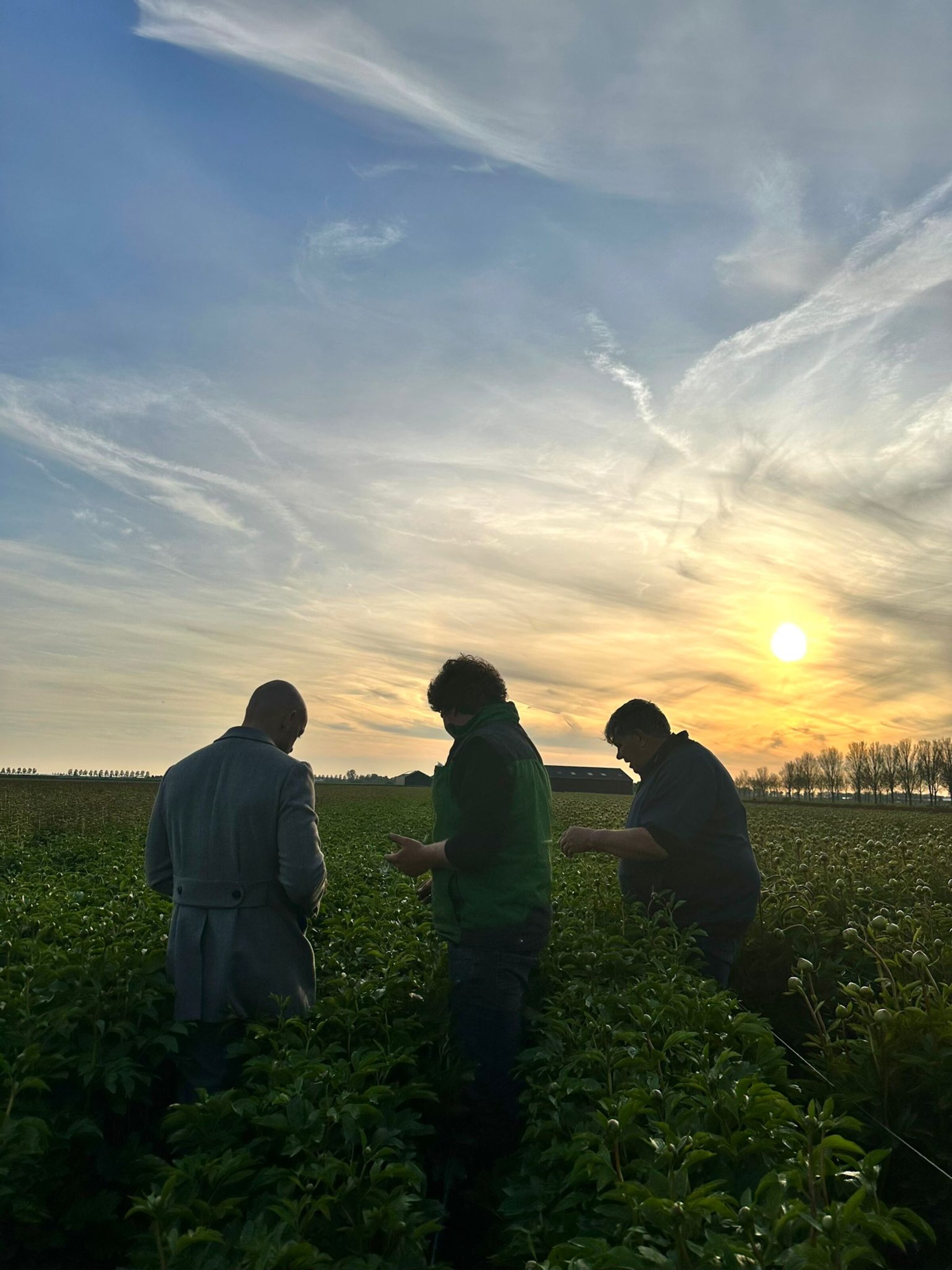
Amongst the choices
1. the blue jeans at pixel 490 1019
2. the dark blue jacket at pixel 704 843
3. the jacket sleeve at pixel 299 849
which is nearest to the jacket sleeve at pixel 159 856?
the jacket sleeve at pixel 299 849

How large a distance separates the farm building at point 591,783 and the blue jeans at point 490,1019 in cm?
7380

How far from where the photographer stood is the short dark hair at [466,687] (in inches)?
191

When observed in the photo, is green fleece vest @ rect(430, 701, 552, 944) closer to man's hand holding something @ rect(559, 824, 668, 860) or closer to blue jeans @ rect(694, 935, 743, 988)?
man's hand holding something @ rect(559, 824, 668, 860)

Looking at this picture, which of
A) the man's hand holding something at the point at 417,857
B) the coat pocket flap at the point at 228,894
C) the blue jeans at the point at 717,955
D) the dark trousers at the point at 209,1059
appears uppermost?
the man's hand holding something at the point at 417,857

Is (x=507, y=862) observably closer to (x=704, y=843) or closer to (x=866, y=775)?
(x=704, y=843)

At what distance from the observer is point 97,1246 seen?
3676mm

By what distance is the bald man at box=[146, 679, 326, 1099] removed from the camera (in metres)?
4.29

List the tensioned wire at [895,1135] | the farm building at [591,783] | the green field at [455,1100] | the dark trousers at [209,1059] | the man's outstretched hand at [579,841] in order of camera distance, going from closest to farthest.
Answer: the green field at [455,1100] < the tensioned wire at [895,1135] < the dark trousers at [209,1059] < the man's outstretched hand at [579,841] < the farm building at [591,783]

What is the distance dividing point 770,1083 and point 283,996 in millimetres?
2333

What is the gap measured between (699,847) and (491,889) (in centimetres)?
188

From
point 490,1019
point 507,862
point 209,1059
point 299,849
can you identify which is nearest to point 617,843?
point 507,862

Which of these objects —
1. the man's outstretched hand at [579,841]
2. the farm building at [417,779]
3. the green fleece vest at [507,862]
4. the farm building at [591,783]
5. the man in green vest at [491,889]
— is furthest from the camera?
the farm building at [417,779]

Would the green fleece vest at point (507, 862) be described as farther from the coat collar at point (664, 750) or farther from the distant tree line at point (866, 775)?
the distant tree line at point (866, 775)

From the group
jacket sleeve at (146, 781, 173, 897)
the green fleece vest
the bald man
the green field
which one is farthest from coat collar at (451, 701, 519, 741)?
jacket sleeve at (146, 781, 173, 897)
